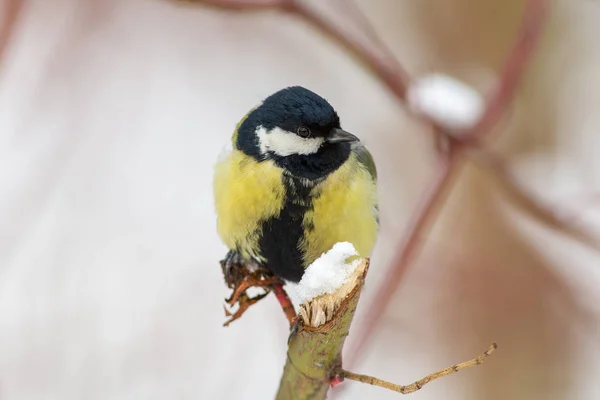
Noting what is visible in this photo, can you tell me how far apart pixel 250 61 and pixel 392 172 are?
875mm

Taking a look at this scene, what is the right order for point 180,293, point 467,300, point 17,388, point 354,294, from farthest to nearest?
1. point 467,300
2. point 180,293
3. point 17,388
4. point 354,294

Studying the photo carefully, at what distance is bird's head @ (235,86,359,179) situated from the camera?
112 cm

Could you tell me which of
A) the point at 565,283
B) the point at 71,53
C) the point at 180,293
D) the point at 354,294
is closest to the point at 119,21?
the point at 71,53

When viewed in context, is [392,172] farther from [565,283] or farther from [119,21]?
[119,21]

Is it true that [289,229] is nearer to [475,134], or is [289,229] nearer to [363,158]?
[363,158]

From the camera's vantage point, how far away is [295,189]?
3.82 feet

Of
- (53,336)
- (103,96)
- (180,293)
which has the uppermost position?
(103,96)

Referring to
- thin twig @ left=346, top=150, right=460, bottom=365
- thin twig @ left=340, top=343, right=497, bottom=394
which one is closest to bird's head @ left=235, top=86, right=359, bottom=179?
thin twig @ left=346, top=150, right=460, bottom=365

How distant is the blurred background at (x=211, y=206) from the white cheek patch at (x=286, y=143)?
0.52 metres

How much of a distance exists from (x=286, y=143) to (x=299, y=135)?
0.11 feet

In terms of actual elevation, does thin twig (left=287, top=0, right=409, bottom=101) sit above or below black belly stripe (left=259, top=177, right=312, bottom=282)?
above

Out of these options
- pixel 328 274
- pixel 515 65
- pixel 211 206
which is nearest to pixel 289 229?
pixel 328 274

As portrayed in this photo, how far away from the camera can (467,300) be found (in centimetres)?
238

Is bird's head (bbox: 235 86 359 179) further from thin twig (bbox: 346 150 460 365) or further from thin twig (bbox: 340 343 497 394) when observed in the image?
thin twig (bbox: 340 343 497 394)
